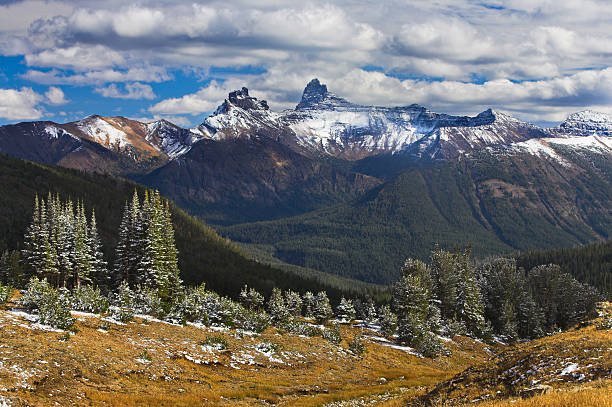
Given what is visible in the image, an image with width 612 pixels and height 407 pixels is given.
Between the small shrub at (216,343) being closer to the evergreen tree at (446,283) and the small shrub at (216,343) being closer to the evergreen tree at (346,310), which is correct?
the evergreen tree at (346,310)

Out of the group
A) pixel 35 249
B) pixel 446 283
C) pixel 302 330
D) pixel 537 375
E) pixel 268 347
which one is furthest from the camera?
pixel 446 283

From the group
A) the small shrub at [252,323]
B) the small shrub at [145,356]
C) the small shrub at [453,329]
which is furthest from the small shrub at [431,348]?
the small shrub at [145,356]

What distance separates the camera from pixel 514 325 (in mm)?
101000

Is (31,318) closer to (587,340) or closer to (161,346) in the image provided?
(161,346)

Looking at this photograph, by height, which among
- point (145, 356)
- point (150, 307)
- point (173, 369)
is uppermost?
point (145, 356)

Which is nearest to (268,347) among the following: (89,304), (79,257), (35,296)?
(89,304)

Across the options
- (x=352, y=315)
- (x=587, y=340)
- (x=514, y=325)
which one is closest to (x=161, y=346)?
(x=587, y=340)

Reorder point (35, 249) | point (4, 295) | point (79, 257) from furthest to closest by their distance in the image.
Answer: point (79, 257) < point (35, 249) < point (4, 295)

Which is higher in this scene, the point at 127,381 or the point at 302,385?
the point at 127,381

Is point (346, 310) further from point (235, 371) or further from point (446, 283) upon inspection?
point (235, 371)

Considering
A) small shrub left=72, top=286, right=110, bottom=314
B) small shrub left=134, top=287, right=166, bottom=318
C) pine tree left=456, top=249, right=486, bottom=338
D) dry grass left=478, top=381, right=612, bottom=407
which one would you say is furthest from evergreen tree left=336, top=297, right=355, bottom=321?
dry grass left=478, top=381, right=612, bottom=407

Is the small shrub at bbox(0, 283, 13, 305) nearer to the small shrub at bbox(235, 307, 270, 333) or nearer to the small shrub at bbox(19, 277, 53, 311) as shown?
the small shrub at bbox(19, 277, 53, 311)

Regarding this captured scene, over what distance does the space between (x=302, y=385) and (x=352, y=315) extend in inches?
2541

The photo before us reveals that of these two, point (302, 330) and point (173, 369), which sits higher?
point (173, 369)
